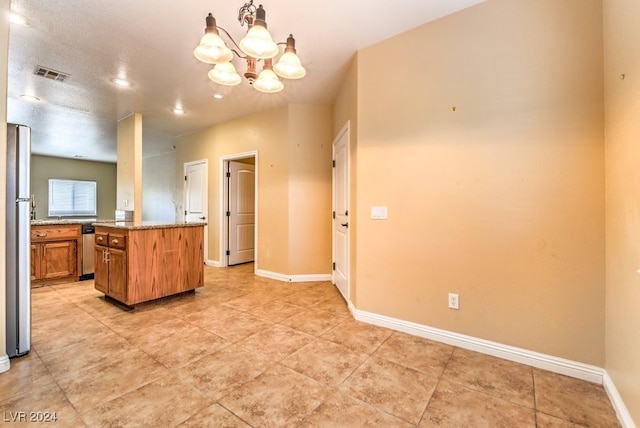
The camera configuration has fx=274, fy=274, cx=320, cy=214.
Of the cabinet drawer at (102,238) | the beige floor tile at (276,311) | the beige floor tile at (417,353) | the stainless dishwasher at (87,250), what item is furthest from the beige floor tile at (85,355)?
the stainless dishwasher at (87,250)

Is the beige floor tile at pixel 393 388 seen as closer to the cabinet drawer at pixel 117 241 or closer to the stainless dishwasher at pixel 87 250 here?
the cabinet drawer at pixel 117 241

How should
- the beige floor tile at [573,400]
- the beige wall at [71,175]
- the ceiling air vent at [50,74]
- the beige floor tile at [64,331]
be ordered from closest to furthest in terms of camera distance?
the beige floor tile at [573,400]
the beige floor tile at [64,331]
the ceiling air vent at [50,74]
the beige wall at [71,175]

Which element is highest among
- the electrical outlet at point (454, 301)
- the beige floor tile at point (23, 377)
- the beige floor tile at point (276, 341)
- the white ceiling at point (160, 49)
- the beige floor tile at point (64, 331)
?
the white ceiling at point (160, 49)

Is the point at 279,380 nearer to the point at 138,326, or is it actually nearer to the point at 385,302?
the point at 385,302

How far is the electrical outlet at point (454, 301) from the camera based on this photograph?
2.21m

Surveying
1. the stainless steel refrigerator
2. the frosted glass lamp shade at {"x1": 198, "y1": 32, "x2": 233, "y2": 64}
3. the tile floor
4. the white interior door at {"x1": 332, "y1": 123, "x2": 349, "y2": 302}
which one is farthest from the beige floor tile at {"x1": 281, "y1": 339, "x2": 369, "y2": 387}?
the frosted glass lamp shade at {"x1": 198, "y1": 32, "x2": 233, "y2": 64}

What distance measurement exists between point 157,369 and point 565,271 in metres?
2.84

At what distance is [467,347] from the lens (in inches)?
84.9

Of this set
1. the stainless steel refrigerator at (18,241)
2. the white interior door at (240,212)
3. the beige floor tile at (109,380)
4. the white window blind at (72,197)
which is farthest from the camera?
the white window blind at (72,197)

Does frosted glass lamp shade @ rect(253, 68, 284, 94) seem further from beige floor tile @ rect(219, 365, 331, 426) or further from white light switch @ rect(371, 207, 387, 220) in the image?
beige floor tile @ rect(219, 365, 331, 426)

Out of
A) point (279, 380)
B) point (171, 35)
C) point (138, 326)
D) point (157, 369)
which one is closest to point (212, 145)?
point (171, 35)

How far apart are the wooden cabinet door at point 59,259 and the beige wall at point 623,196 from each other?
5.86 meters

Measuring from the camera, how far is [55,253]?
3.90 metres

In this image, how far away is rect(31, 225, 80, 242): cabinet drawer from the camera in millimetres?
3745
